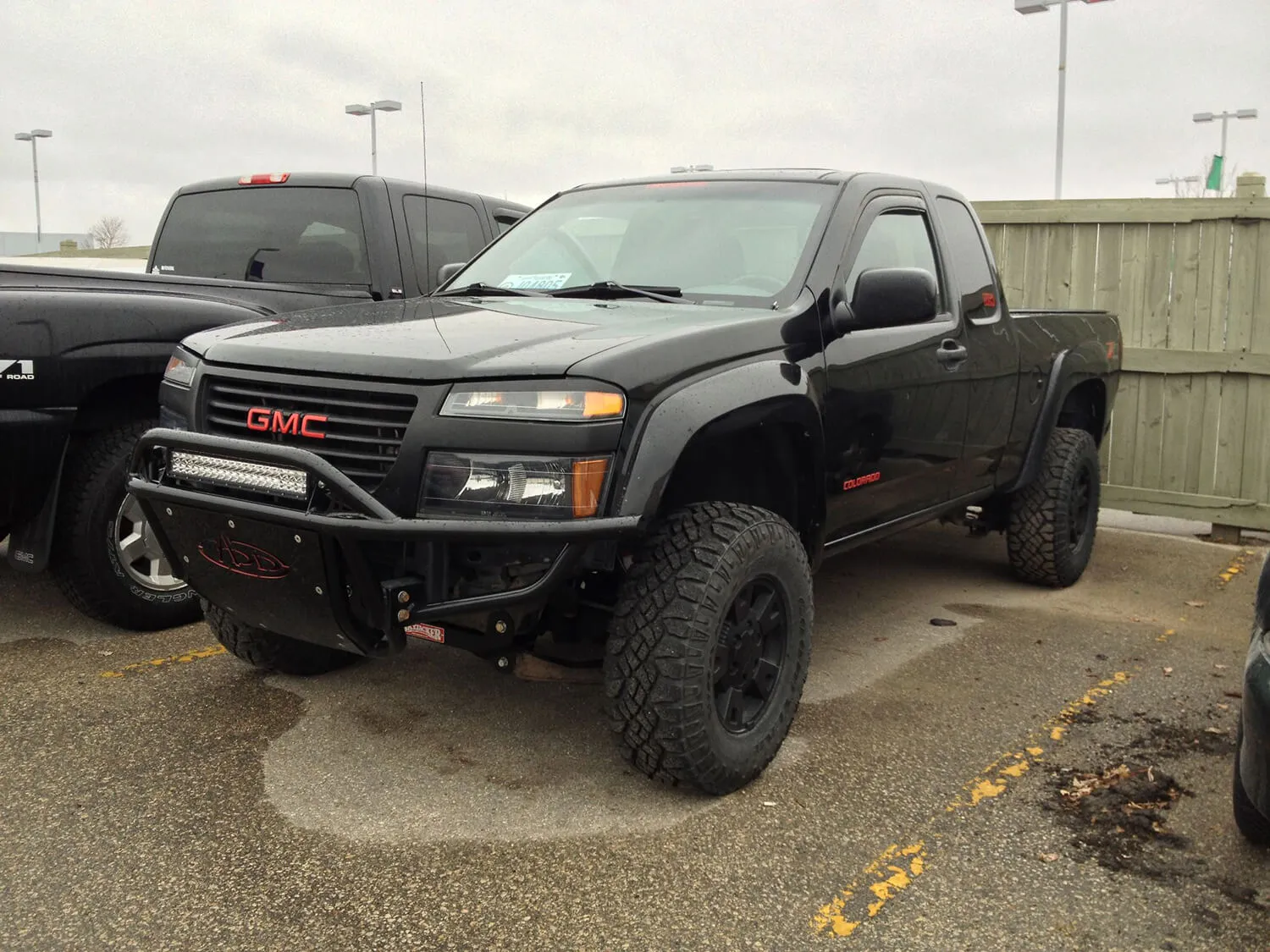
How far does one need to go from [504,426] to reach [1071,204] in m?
6.09

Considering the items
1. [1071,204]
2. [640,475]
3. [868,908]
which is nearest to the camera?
[868,908]

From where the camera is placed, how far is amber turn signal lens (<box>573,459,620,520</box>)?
296cm

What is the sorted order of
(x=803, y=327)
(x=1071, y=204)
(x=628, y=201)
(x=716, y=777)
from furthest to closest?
(x=1071, y=204) → (x=628, y=201) → (x=803, y=327) → (x=716, y=777)

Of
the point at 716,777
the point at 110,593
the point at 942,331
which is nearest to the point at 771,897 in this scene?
the point at 716,777

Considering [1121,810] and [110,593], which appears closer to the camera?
[1121,810]

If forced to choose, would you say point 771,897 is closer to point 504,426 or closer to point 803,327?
point 504,426

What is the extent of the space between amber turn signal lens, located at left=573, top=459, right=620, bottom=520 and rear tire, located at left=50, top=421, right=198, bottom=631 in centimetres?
236

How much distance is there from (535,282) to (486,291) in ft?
0.61

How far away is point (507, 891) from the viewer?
2.91 m

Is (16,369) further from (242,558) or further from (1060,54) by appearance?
(1060,54)

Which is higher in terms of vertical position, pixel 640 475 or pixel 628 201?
pixel 628 201

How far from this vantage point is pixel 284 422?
3.23m

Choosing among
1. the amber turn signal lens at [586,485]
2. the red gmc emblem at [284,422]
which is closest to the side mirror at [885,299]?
the amber turn signal lens at [586,485]

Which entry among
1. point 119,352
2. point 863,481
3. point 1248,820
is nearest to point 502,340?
point 863,481
